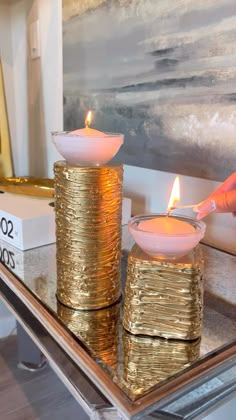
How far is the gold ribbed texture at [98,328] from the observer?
45 centimetres

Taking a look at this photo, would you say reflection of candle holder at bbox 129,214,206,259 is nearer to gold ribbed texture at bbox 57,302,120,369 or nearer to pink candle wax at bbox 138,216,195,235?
pink candle wax at bbox 138,216,195,235

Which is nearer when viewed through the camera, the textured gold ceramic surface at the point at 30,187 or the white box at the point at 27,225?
the white box at the point at 27,225

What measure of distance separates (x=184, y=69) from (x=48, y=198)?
38 cm

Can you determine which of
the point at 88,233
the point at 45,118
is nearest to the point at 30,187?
the point at 45,118

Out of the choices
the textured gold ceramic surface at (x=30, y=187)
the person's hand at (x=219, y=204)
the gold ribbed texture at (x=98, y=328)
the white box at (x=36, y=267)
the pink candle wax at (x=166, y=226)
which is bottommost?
the gold ribbed texture at (x=98, y=328)

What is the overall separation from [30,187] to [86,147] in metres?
0.46

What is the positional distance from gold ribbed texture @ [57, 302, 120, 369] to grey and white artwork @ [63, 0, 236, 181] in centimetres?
31

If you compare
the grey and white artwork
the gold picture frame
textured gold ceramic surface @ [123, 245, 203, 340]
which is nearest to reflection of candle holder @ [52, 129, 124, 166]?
textured gold ceramic surface @ [123, 245, 203, 340]

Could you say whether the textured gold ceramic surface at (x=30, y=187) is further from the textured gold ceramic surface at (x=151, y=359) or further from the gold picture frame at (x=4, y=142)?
the textured gold ceramic surface at (x=151, y=359)

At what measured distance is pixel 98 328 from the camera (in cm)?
50

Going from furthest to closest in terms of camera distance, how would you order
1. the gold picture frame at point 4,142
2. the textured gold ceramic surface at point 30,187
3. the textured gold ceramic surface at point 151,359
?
the gold picture frame at point 4,142 < the textured gold ceramic surface at point 30,187 < the textured gold ceramic surface at point 151,359

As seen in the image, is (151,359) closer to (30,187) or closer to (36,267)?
(36,267)

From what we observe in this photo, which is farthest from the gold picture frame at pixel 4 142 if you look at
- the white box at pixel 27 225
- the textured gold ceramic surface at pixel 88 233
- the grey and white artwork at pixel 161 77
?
the textured gold ceramic surface at pixel 88 233

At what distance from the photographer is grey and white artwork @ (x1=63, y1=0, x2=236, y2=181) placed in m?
0.65
